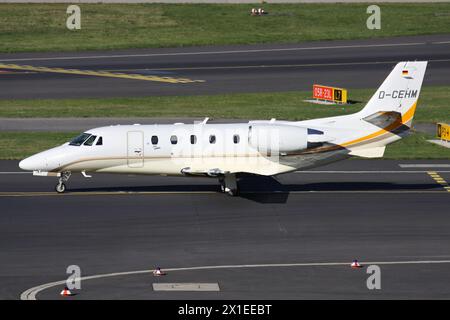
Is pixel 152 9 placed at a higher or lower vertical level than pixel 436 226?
higher

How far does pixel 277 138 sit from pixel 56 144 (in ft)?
53.5

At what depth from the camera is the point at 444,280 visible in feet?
114

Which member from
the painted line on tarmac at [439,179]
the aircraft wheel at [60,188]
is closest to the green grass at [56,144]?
the painted line on tarmac at [439,179]

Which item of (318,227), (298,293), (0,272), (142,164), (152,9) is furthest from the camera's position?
(152,9)

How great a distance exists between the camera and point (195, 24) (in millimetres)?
91812

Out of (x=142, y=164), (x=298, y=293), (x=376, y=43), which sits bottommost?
(x=298, y=293)

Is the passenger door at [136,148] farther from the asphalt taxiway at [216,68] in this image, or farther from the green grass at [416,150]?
the asphalt taxiway at [216,68]

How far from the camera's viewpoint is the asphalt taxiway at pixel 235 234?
113 ft

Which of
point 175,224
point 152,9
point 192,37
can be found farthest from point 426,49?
point 175,224

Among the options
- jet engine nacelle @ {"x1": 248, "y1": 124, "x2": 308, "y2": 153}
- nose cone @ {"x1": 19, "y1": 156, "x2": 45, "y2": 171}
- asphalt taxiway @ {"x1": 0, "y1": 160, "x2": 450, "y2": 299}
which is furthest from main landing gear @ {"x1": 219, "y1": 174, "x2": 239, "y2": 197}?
nose cone @ {"x1": 19, "y1": 156, "x2": 45, "y2": 171}

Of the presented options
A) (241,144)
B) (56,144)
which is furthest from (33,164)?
(56,144)

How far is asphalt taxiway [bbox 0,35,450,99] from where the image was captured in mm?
71938

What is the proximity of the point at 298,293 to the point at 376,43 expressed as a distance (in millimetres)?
55418

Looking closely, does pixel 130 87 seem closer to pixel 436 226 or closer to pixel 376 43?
pixel 376 43
